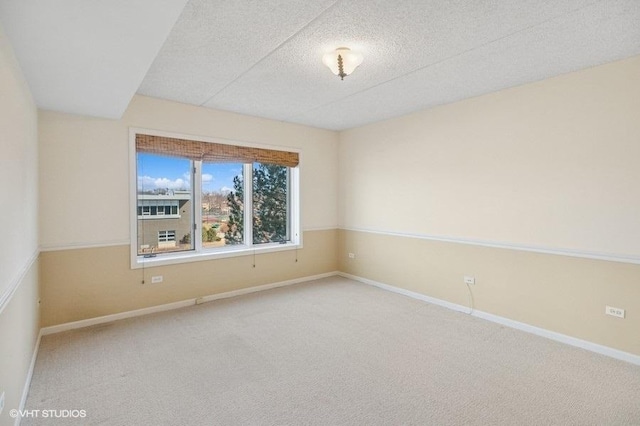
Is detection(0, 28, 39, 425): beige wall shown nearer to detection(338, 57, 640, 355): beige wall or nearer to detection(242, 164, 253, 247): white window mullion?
detection(242, 164, 253, 247): white window mullion

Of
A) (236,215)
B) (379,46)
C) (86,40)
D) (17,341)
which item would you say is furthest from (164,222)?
(379,46)

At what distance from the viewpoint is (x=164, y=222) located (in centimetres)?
406

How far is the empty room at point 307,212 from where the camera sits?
6.73ft

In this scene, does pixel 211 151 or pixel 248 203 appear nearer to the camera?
pixel 211 151

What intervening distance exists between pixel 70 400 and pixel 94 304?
5.01 feet

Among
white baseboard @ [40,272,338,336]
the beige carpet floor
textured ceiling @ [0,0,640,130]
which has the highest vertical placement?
textured ceiling @ [0,0,640,130]

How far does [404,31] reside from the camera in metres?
2.30

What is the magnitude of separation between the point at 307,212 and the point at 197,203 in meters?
1.70

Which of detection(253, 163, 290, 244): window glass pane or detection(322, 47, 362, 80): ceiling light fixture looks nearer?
detection(322, 47, 362, 80): ceiling light fixture

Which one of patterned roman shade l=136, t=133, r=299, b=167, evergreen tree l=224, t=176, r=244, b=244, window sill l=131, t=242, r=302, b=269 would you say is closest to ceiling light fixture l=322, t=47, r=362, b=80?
patterned roman shade l=136, t=133, r=299, b=167

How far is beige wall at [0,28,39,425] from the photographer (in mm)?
1689

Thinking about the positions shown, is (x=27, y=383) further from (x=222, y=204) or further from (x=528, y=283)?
(x=528, y=283)

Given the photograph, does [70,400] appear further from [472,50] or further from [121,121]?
[472,50]

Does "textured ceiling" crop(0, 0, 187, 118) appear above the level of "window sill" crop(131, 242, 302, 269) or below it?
above
